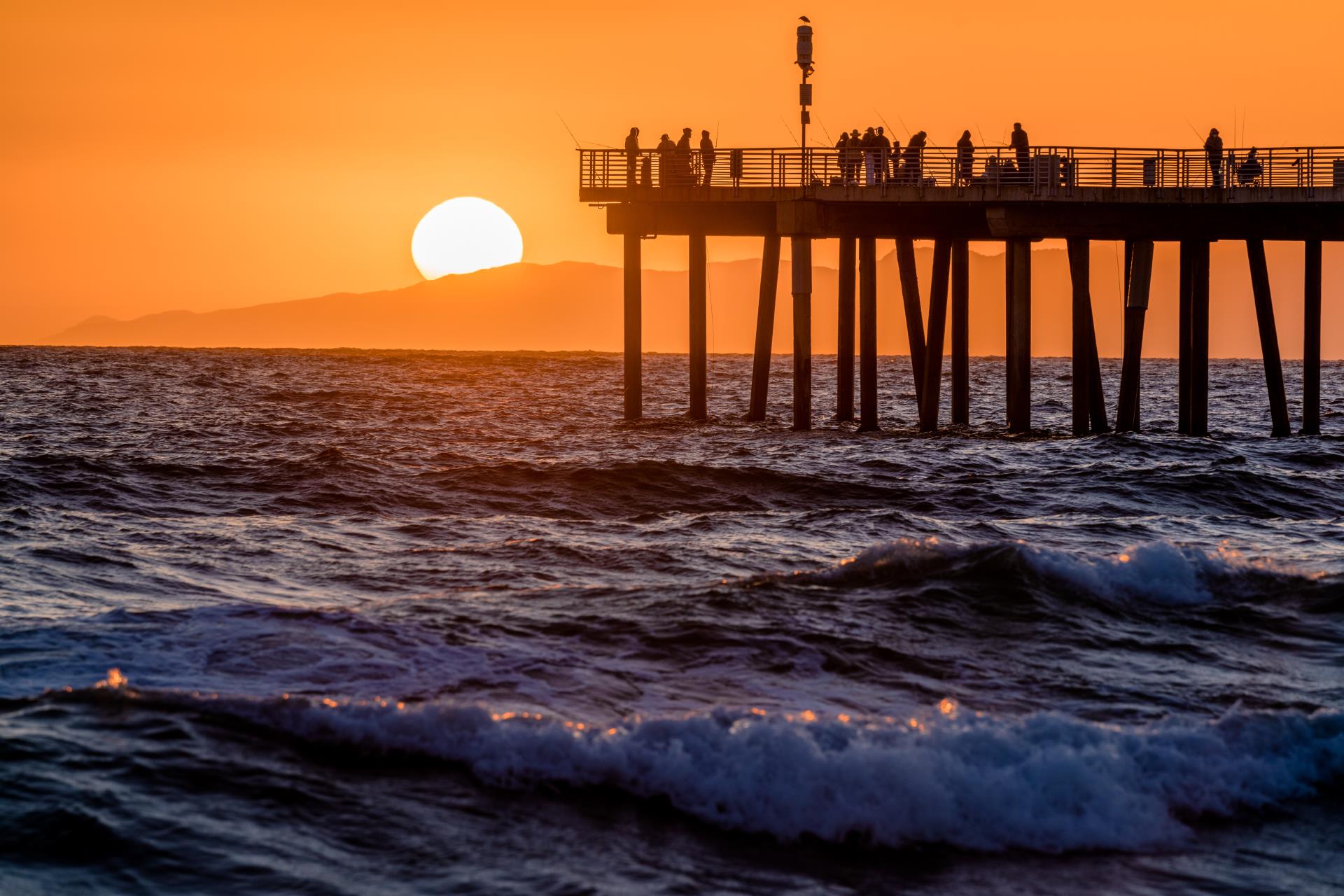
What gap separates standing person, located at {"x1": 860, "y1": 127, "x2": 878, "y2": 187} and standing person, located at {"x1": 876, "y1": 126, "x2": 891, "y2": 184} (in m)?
0.08

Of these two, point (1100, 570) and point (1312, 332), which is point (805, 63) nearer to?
point (1312, 332)

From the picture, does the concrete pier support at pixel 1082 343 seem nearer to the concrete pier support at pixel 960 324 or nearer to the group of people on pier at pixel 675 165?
the concrete pier support at pixel 960 324

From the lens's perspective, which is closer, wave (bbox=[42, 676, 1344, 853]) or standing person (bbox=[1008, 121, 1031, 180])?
wave (bbox=[42, 676, 1344, 853])

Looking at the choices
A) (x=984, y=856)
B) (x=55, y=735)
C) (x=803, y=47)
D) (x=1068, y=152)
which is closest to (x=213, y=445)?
(x=803, y=47)

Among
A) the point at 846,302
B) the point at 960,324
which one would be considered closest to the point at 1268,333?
the point at 960,324

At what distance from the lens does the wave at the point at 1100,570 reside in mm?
13836

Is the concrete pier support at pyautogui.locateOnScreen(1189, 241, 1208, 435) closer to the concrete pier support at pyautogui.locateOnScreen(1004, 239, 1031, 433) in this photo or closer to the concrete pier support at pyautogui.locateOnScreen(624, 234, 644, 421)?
the concrete pier support at pyautogui.locateOnScreen(1004, 239, 1031, 433)

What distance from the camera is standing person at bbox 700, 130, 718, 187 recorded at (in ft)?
109

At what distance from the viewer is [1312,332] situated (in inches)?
1297

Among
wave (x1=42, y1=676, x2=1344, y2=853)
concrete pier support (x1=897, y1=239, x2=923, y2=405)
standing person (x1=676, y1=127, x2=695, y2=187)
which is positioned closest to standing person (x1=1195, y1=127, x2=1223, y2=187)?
concrete pier support (x1=897, y1=239, x2=923, y2=405)

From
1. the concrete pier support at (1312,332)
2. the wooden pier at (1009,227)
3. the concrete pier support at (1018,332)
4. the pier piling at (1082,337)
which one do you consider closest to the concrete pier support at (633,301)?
the wooden pier at (1009,227)

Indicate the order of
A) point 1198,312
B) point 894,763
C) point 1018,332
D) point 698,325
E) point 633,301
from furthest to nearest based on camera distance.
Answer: point 698,325, point 633,301, point 1198,312, point 1018,332, point 894,763

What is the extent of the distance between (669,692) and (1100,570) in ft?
18.7

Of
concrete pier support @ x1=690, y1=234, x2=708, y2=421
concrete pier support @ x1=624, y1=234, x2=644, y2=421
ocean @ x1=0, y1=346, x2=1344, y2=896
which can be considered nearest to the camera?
ocean @ x1=0, y1=346, x2=1344, y2=896
